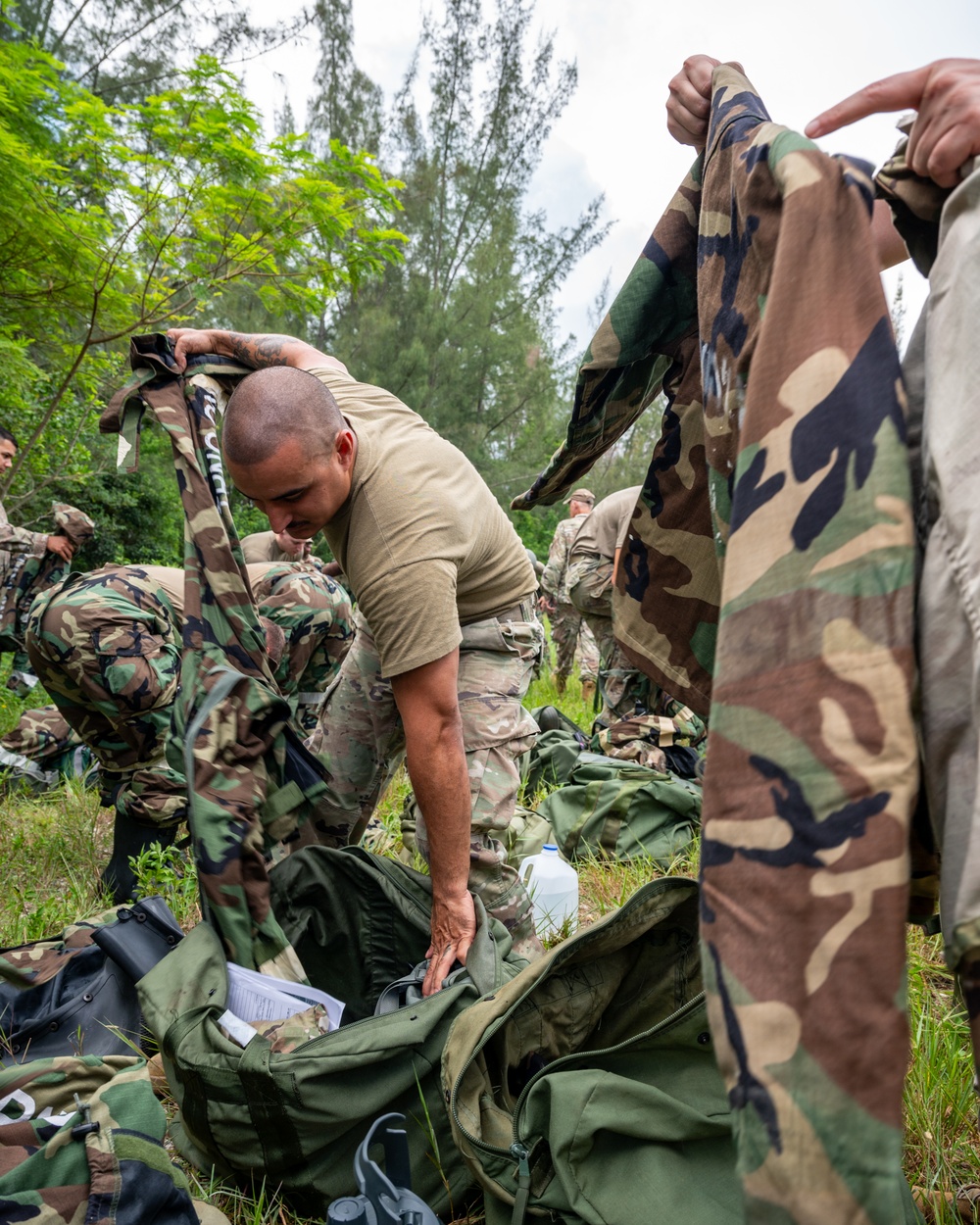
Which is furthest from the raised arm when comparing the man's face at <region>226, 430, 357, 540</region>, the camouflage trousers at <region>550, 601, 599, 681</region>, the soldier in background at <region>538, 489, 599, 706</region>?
the camouflage trousers at <region>550, 601, 599, 681</region>

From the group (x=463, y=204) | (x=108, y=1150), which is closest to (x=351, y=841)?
(x=108, y=1150)

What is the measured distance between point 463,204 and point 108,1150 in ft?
57.6

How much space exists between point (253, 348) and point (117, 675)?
52.8 inches

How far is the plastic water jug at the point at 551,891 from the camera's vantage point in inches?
117

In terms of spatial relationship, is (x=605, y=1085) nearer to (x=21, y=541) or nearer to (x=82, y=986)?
(x=82, y=986)

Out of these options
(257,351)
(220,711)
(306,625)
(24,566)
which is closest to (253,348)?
(257,351)

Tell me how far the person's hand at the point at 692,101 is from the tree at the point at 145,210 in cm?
416

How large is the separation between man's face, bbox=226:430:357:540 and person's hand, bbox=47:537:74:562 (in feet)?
17.5

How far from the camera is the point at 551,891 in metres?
3.04

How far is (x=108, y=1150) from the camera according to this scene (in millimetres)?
1343

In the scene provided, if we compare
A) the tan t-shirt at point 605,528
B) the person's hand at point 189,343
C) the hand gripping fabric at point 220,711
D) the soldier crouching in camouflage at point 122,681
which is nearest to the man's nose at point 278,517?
the hand gripping fabric at point 220,711

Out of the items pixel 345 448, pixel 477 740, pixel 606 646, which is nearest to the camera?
pixel 345 448

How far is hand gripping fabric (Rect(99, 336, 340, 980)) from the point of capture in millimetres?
1919

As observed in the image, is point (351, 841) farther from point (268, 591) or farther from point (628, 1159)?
point (628, 1159)
